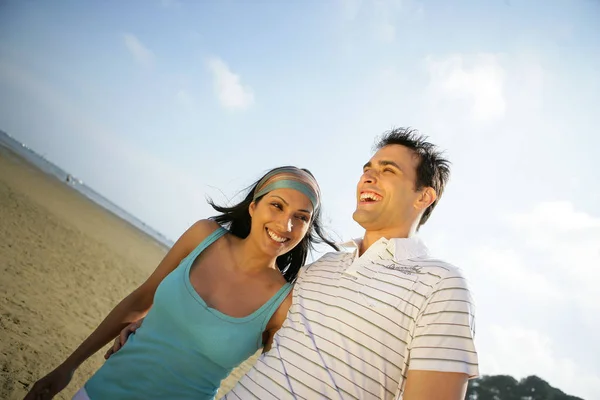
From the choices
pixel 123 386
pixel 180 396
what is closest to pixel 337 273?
pixel 180 396

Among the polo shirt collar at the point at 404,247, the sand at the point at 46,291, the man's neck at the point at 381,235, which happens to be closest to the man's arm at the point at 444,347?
the polo shirt collar at the point at 404,247

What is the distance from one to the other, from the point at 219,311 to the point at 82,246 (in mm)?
16361

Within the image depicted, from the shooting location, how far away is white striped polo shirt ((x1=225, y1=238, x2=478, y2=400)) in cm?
184

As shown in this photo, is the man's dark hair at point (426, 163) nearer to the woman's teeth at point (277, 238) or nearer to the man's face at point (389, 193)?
the man's face at point (389, 193)

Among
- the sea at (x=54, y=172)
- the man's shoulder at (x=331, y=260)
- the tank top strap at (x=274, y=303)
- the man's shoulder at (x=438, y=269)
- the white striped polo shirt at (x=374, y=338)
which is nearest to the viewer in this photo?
the white striped polo shirt at (x=374, y=338)

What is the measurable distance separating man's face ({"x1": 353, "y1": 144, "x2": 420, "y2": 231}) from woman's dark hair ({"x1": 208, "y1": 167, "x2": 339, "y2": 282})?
2.23 feet

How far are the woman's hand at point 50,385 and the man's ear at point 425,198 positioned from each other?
118 inches

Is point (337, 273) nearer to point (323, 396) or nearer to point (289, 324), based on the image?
point (289, 324)

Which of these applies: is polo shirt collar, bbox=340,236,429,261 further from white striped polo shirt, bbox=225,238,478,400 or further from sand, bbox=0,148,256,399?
sand, bbox=0,148,256,399

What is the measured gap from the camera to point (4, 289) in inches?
307

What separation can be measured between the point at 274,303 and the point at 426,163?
177 cm

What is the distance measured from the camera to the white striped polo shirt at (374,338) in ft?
6.02

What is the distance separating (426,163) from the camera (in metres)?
3.21

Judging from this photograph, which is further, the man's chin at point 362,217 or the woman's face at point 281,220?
the woman's face at point 281,220
